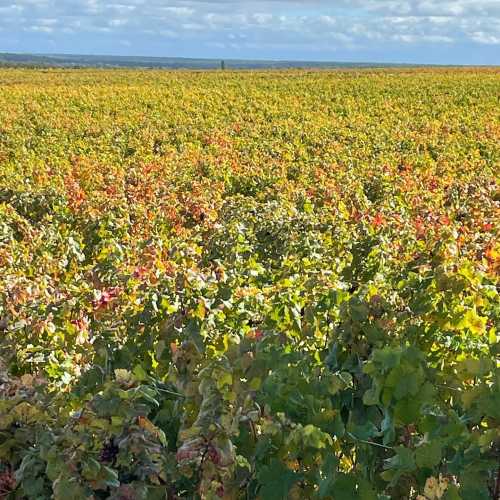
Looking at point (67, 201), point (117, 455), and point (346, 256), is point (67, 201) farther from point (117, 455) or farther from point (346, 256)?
point (117, 455)

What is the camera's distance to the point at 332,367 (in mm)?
3455

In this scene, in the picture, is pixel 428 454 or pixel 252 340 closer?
pixel 428 454

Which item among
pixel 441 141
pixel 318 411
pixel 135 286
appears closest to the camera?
pixel 318 411

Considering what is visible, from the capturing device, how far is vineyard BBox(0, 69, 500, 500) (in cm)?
246

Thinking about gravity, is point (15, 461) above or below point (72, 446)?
below

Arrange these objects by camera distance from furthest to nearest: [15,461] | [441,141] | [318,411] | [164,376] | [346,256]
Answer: [441,141] < [346,256] < [164,376] < [15,461] < [318,411]

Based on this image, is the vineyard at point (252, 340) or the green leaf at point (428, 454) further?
the vineyard at point (252, 340)

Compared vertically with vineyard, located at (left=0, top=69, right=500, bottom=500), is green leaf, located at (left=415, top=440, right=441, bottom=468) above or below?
above

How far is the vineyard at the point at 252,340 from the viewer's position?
8.05ft

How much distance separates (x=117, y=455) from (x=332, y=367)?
1286 millimetres

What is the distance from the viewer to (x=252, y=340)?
3.26 meters

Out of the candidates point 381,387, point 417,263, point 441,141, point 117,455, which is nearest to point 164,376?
point 117,455

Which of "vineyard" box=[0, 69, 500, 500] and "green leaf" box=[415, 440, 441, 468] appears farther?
"vineyard" box=[0, 69, 500, 500]

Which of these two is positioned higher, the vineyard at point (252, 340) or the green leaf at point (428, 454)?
the green leaf at point (428, 454)
